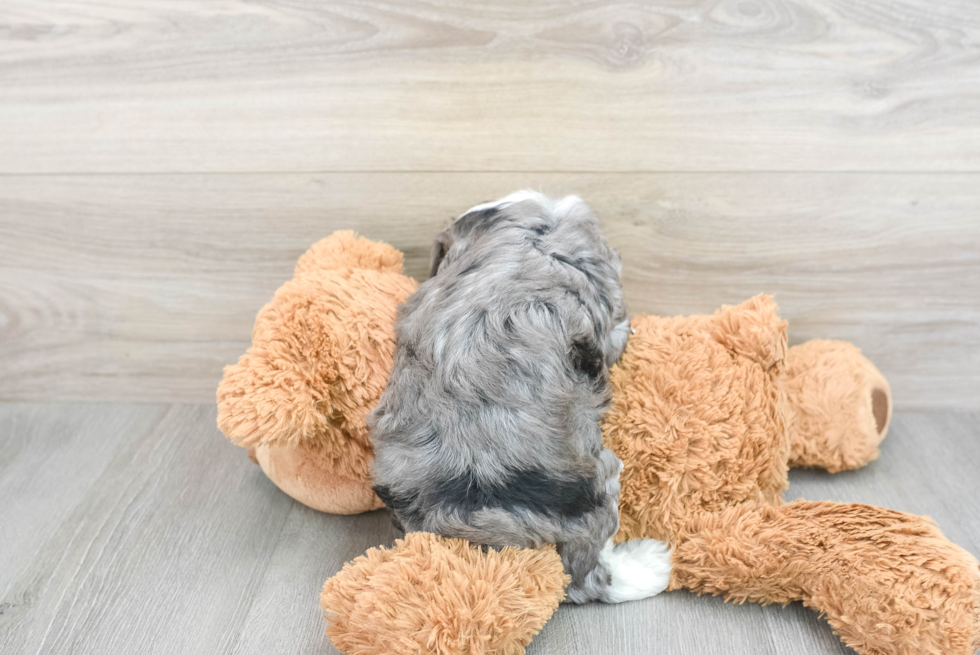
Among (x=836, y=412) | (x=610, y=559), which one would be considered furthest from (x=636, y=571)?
(x=836, y=412)

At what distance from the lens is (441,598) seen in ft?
2.35

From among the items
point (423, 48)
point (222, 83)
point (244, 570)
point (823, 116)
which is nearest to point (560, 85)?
point (423, 48)

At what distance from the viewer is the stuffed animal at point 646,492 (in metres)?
0.74

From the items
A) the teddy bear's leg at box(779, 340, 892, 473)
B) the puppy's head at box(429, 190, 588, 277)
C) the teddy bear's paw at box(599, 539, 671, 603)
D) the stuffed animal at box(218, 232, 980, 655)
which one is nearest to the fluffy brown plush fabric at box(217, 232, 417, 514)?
the stuffed animal at box(218, 232, 980, 655)

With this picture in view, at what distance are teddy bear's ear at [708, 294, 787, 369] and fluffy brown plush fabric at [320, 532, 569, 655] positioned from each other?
0.39 m

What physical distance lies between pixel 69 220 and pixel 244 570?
668mm

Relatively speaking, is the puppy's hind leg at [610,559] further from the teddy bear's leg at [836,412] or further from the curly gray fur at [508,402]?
the teddy bear's leg at [836,412]

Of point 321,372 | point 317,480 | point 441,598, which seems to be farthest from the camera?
point 317,480

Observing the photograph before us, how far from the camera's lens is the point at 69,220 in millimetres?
1187

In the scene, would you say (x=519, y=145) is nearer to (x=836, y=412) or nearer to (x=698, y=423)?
(x=698, y=423)

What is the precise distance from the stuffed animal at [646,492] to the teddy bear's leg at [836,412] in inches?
1.1

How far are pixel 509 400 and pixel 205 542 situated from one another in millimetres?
564

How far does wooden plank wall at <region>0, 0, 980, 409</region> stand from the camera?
1.03 meters

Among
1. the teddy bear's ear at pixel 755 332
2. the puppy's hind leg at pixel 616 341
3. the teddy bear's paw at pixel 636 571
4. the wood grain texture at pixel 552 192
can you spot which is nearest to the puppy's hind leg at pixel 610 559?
the teddy bear's paw at pixel 636 571
